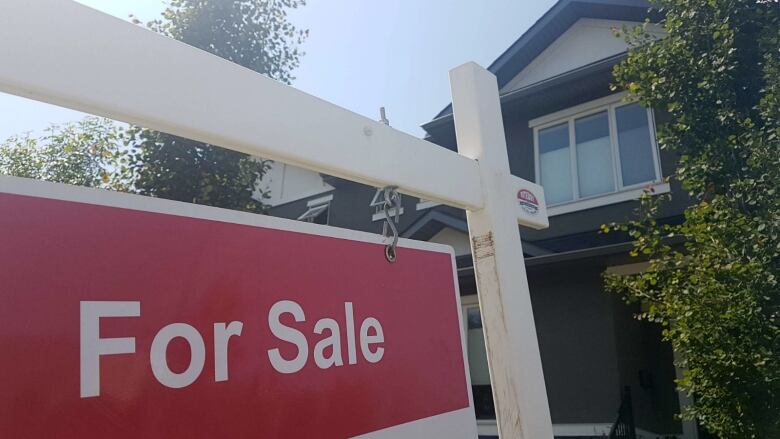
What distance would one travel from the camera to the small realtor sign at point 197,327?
0.83 m

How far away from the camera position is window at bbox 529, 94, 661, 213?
31.8 ft

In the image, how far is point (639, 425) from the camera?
29.4 ft

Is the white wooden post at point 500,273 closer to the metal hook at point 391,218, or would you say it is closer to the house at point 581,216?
the metal hook at point 391,218

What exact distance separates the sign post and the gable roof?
972 centimetres

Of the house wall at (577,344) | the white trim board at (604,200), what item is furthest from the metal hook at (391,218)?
the white trim board at (604,200)

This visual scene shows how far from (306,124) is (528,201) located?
2.81 ft

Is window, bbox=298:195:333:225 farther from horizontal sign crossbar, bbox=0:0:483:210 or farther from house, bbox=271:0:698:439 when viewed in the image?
horizontal sign crossbar, bbox=0:0:483:210

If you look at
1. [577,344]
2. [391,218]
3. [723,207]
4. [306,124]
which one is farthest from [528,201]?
[577,344]

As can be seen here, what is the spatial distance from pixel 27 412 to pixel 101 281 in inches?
7.4

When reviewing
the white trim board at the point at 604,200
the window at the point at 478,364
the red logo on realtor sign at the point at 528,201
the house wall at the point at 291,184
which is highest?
the house wall at the point at 291,184

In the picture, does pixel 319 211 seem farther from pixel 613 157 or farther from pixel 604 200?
pixel 613 157

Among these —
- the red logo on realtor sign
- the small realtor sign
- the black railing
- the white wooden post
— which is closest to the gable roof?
the black railing

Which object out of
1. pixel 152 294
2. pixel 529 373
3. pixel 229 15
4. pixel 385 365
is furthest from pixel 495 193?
pixel 229 15

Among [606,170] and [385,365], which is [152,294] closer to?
[385,365]
